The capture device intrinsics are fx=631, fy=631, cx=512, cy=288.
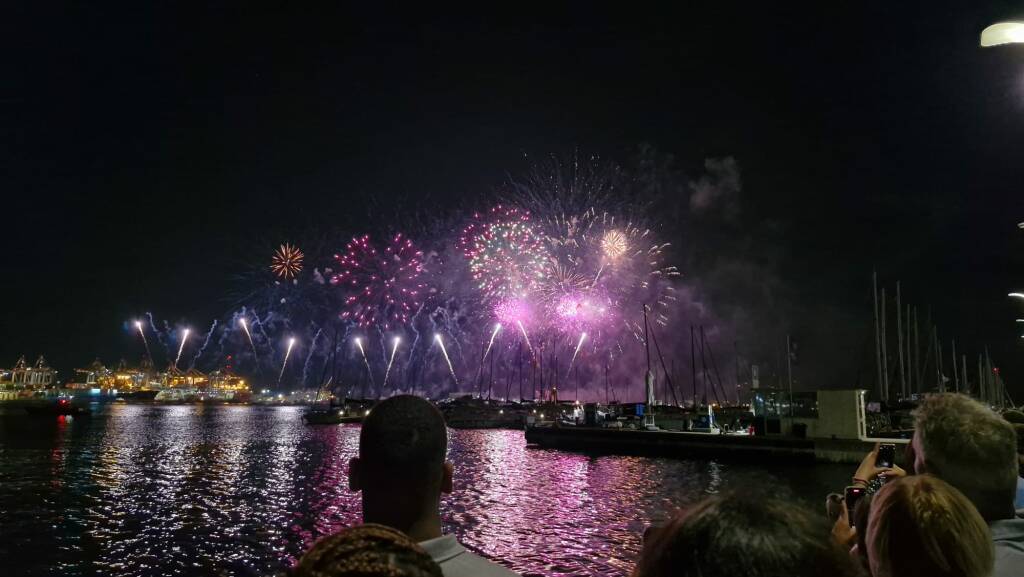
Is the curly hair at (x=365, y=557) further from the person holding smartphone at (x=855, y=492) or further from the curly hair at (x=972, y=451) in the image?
the person holding smartphone at (x=855, y=492)

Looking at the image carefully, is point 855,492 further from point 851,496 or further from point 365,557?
point 365,557

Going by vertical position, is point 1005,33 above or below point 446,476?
above

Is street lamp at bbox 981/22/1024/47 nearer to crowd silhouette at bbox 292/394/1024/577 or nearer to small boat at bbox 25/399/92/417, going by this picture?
crowd silhouette at bbox 292/394/1024/577

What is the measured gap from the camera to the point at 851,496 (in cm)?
505

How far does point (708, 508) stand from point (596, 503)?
2903 cm

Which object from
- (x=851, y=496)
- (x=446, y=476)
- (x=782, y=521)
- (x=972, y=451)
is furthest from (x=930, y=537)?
(x=851, y=496)

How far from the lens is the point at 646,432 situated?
181 feet

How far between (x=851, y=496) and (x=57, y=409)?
16756cm

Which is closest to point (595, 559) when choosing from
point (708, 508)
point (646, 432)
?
point (708, 508)

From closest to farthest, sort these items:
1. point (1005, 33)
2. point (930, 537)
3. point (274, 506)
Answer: point (930, 537), point (1005, 33), point (274, 506)

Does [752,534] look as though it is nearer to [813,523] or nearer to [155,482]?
[813,523]

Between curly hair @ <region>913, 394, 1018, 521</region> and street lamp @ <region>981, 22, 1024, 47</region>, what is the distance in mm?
5316

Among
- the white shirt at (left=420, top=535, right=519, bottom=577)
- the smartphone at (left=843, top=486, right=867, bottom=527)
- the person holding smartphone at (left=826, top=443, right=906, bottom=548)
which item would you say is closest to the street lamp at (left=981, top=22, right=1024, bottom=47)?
the person holding smartphone at (left=826, top=443, right=906, bottom=548)

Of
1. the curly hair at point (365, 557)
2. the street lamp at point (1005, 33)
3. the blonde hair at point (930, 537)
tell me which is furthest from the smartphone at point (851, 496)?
the street lamp at point (1005, 33)
